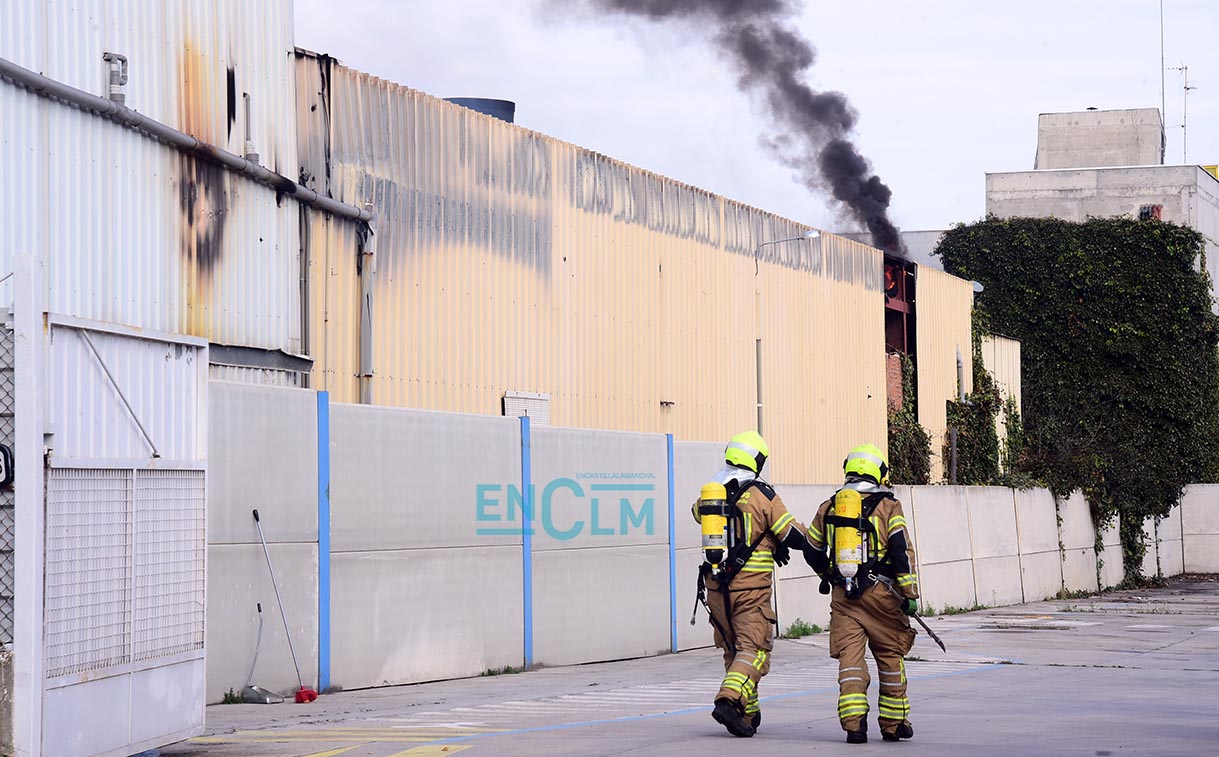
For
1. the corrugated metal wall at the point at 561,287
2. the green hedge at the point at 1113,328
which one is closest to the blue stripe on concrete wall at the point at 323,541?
the corrugated metal wall at the point at 561,287

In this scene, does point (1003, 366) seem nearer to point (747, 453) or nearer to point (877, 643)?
point (747, 453)

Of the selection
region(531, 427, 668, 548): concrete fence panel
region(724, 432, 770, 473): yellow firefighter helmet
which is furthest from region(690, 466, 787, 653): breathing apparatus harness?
region(531, 427, 668, 548): concrete fence panel

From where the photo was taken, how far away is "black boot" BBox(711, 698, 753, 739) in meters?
10.3

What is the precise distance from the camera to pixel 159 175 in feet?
46.9

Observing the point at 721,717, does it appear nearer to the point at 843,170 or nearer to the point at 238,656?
the point at 238,656

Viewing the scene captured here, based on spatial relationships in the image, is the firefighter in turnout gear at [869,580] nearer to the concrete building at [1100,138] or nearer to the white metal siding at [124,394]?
the white metal siding at [124,394]

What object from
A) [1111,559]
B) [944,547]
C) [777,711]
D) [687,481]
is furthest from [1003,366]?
[777,711]

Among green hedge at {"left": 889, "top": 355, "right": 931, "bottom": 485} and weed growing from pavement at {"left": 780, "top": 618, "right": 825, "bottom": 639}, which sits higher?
green hedge at {"left": 889, "top": 355, "right": 931, "bottom": 485}

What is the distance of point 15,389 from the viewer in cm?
802

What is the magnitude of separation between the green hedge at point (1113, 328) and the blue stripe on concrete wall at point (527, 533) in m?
31.8

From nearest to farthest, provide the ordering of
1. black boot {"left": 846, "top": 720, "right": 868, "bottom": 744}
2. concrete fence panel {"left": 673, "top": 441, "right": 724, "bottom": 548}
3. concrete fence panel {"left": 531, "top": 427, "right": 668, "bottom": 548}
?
black boot {"left": 846, "top": 720, "right": 868, "bottom": 744} → concrete fence panel {"left": 531, "top": 427, "right": 668, "bottom": 548} → concrete fence panel {"left": 673, "top": 441, "right": 724, "bottom": 548}

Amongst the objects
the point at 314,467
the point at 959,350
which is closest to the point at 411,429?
the point at 314,467

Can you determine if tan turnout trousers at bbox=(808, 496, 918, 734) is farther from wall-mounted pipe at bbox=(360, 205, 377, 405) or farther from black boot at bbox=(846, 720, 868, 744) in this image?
wall-mounted pipe at bbox=(360, 205, 377, 405)

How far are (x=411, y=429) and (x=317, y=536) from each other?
1.79 meters
